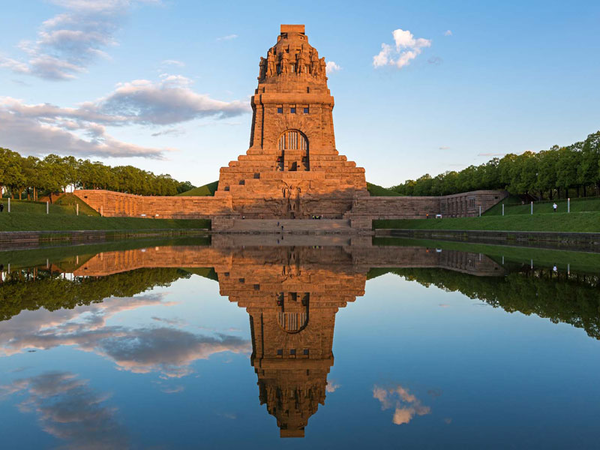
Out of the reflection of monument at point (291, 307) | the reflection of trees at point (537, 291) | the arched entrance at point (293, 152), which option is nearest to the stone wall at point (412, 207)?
the arched entrance at point (293, 152)

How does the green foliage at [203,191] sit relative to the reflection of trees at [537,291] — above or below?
above

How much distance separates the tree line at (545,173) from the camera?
43906 mm

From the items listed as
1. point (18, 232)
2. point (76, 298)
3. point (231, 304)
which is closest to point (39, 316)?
point (76, 298)

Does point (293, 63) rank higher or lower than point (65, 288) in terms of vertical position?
higher

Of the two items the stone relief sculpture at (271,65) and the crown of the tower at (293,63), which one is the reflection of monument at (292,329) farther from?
the stone relief sculpture at (271,65)

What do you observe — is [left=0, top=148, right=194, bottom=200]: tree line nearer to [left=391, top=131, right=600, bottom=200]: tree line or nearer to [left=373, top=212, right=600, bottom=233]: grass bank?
[left=373, top=212, right=600, bottom=233]: grass bank

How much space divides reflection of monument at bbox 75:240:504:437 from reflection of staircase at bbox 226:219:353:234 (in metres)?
29.4

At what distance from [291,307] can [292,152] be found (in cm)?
6516

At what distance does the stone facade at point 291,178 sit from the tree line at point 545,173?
4.24 m

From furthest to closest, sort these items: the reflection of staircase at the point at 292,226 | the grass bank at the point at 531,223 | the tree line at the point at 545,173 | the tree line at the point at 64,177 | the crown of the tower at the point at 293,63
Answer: the crown of the tower at the point at 293,63, the tree line at the point at 64,177, the reflection of staircase at the point at 292,226, the tree line at the point at 545,173, the grass bank at the point at 531,223

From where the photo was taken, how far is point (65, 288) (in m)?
10.1

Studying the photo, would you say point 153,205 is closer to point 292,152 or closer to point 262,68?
point 292,152

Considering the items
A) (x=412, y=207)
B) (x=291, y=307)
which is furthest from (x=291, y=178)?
(x=291, y=307)

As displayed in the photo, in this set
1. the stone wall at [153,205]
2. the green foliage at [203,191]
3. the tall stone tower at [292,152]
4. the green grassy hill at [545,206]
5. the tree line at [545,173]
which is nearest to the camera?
the green grassy hill at [545,206]
